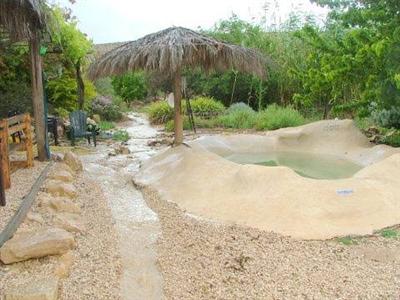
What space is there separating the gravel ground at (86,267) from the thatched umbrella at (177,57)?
2.98m

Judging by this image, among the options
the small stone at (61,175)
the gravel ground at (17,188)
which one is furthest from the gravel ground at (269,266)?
the small stone at (61,175)

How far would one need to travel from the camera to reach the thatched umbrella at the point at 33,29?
18.6ft

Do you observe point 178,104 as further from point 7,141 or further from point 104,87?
point 104,87

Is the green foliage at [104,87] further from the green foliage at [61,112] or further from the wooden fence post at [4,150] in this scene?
the wooden fence post at [4,150]

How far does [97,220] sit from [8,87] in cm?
776

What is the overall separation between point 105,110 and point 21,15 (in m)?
9.43

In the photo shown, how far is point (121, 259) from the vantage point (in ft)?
13.2

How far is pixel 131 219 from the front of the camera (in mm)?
5113

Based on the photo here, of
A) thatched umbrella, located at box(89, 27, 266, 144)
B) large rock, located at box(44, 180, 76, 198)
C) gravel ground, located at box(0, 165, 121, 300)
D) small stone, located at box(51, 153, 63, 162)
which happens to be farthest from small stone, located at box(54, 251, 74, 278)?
small stone, located at box(51, 153, 63, 162)

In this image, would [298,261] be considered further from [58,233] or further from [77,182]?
[77,182]

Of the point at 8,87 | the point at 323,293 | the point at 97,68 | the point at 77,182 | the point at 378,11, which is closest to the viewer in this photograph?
the point at 323,293

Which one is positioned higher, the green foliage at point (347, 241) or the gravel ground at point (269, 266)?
the green foliage at point (347, 241)

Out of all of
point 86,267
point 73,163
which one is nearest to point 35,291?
point 86,267

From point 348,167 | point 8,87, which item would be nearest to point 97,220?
point 348,167
